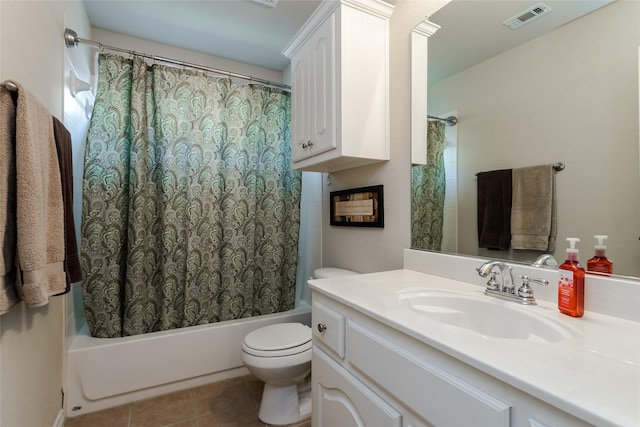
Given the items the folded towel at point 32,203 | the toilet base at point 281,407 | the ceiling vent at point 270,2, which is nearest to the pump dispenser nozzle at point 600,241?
the toilet base at point 281,407

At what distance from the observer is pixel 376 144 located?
4.89 feet

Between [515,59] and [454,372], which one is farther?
[515,59]

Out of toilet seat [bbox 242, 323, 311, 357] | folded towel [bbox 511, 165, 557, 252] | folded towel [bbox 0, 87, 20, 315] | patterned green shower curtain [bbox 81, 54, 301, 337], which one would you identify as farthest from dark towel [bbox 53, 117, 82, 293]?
folded towel [bbox 511, 165, 557, 252]

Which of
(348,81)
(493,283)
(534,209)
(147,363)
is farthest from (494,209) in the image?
(147,363)

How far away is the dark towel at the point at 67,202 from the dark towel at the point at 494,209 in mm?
1657

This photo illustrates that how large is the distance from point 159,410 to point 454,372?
1.71 meters

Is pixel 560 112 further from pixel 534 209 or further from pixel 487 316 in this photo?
pixel 487 316

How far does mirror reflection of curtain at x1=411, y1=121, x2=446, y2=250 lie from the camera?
1.32m

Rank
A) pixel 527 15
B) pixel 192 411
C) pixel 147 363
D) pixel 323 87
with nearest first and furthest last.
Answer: pixel 527 15
pixel 323 87
pixel 192 411
pixel 147 363

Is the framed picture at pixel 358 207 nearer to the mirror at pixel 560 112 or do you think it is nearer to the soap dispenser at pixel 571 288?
the mirror at pixel 560 112

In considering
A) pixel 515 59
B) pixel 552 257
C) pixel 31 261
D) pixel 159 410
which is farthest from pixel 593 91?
pixel 159 410

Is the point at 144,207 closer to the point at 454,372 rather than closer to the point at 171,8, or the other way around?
the point at 171,8

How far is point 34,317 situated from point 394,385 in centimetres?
135

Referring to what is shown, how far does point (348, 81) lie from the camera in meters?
1.39
